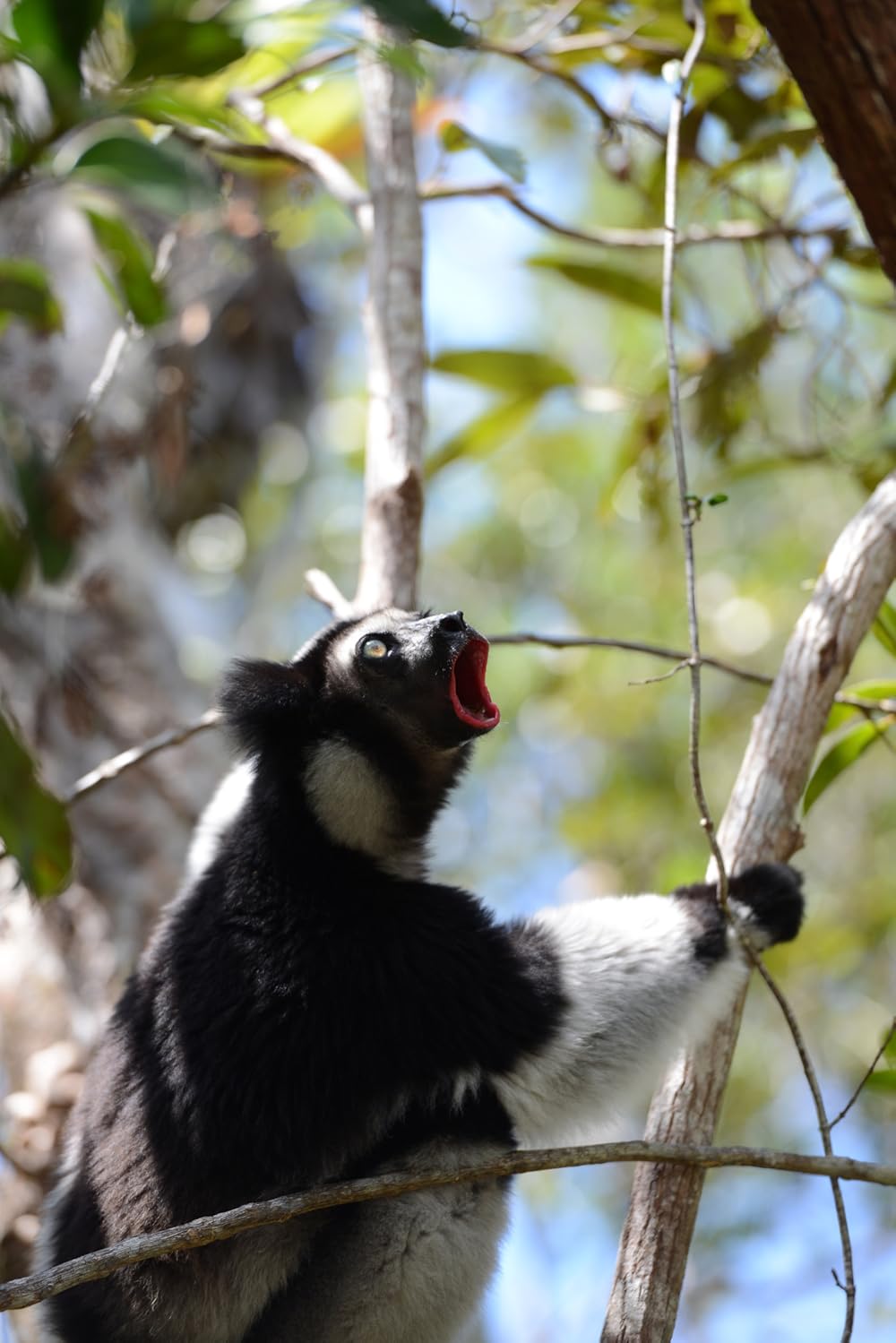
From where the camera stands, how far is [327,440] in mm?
12477

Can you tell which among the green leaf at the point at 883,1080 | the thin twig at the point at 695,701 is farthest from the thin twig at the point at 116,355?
the green leaf at the point at 883,1080

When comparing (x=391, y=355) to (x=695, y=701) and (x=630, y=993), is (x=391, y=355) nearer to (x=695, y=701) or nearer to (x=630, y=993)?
(x=695, y=701)

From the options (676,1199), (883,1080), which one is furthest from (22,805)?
(883,1080)

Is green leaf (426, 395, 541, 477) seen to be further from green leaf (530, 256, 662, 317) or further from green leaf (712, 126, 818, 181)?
green leaf (712, 126, 818, 181)

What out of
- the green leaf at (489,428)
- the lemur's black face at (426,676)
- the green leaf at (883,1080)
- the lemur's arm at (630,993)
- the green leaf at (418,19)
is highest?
the green leaf at (489,428)

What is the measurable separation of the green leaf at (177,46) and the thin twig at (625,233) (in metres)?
2.53

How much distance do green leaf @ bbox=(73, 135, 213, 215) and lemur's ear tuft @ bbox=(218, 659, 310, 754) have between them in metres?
1.47

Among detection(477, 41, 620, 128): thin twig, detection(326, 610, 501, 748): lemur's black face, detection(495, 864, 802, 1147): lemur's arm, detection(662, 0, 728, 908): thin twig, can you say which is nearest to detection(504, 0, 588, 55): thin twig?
detection(477, 41, 620, 128): thin twig

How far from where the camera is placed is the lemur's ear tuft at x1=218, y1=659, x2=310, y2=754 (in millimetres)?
2971

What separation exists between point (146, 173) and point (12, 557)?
630mm

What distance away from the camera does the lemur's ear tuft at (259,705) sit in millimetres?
2971

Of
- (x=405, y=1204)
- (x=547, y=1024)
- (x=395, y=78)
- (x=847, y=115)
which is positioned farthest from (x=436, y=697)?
(x=395, y=78)

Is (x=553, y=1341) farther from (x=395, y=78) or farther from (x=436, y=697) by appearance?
(x=395, y=78)

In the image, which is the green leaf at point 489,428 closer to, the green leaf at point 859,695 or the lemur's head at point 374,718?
the lemur's head at point 374,718
